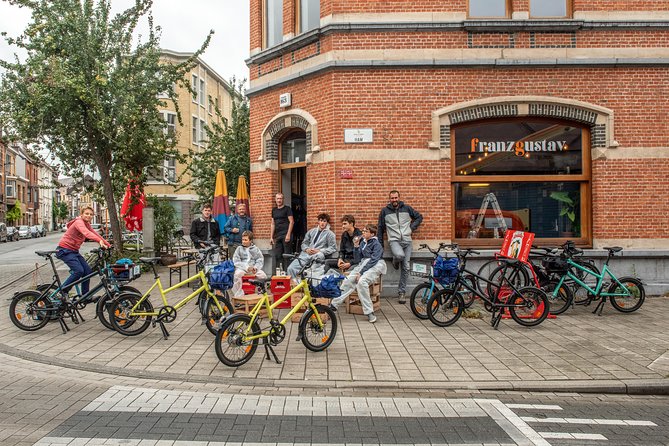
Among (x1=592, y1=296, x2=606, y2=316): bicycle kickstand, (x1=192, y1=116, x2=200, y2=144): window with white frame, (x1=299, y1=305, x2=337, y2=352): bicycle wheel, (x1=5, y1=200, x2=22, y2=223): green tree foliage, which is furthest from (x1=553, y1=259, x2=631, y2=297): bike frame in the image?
(x1=5, y1=200, x2=22, y2=223): green tree foliage

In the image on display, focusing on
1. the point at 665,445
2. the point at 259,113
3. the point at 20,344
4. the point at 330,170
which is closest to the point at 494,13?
the point at 330,170

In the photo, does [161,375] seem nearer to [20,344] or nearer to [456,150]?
[20,344]

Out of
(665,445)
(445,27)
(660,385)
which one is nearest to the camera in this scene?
(665,445)

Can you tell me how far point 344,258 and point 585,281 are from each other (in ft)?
13.9

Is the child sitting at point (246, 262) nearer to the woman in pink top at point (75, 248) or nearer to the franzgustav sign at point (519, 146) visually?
the woman in pink top at point (75, 248)

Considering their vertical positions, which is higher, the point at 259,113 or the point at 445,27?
the point at 445,27

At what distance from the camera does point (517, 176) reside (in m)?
11.7

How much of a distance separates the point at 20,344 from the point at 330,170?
6.26 metres

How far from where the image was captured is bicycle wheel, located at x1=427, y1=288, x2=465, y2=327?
28.5ft

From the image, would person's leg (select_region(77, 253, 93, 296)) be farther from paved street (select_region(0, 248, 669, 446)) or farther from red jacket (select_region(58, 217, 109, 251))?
paved street (select_region(0, 248, 669, 446))

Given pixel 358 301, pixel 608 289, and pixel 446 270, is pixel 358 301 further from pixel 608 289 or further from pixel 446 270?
pixel 608 289

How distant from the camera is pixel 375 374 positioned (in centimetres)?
628

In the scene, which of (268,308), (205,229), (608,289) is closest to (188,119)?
(205,229)

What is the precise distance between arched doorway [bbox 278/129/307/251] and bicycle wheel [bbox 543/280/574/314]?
5567mm
